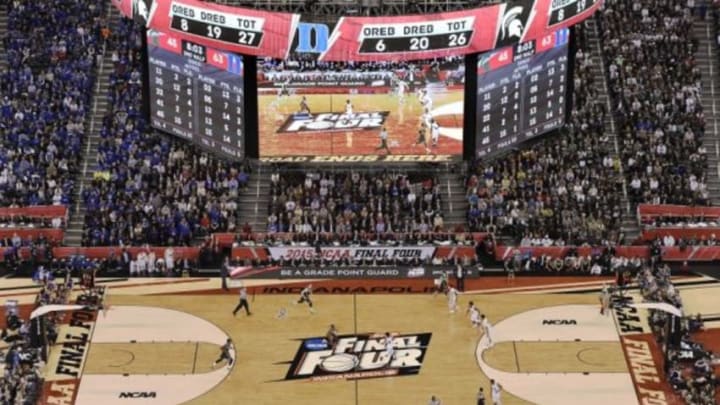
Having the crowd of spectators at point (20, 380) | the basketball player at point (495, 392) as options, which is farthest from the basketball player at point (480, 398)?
the crowd of spectators at point (20, 380)

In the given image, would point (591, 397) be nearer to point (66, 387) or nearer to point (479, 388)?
point (479, 388)

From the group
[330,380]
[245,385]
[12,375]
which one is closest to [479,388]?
[330,380]

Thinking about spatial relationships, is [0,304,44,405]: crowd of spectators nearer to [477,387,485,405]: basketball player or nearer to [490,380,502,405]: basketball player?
[477,387,485,405]: basketball player

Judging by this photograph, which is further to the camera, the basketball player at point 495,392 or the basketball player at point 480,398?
the basketball player at point 495,392

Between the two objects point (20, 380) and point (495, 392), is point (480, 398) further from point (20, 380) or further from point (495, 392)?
point (20, 380)

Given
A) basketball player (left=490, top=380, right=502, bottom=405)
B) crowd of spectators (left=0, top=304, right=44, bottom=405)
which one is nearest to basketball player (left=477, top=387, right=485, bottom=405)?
basketball player (left=490, top=380, right=502, bottom=405)

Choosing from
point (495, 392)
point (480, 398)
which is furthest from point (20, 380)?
point (495, 392)

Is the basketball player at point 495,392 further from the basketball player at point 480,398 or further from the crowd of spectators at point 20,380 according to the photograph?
the crowd of spectators at point 20,380

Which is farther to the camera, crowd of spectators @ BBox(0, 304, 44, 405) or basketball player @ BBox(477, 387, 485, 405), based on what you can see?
crowd of spectators @ BBox(0, 304, 44, 405)

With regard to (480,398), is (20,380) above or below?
above

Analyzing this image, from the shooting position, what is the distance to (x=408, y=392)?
4884 centimetres

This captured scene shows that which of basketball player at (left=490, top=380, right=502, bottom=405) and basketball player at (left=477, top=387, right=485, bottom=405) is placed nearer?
basketball player at (left=477, top=387, right=485, bottom=405)

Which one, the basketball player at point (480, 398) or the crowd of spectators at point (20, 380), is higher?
the crowd of spectators at point (20, 380)

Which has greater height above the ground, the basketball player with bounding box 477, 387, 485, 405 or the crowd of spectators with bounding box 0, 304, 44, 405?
the crowd of spectators with bounding box 0, 304, 44, 405
